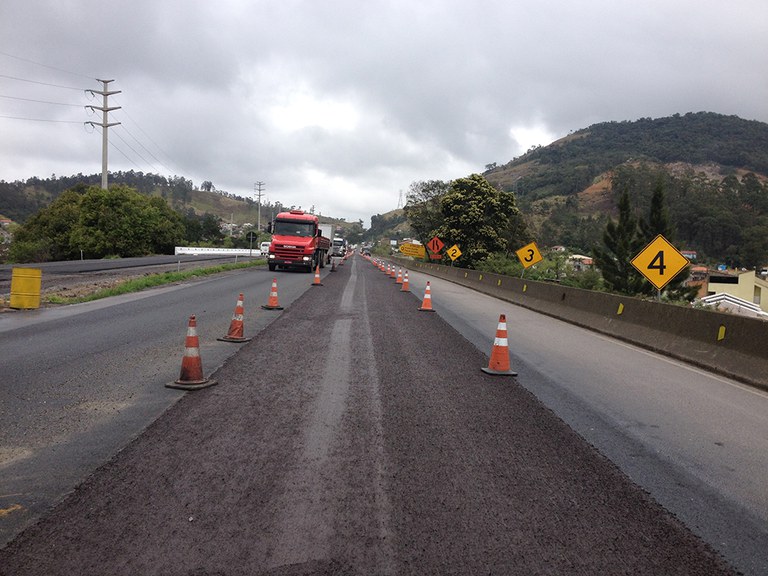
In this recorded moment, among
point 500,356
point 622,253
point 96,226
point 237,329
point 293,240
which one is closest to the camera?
point 500,356

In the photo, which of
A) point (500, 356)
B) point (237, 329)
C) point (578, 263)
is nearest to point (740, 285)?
point (578, 263)

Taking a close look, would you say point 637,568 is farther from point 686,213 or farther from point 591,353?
point 686,213

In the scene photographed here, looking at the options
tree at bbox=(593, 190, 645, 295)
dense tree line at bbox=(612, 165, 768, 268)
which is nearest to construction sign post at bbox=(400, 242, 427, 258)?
tree at bbox=(593, 190, 645, 295)

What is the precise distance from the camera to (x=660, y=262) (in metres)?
12.9

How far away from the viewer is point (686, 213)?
310ft

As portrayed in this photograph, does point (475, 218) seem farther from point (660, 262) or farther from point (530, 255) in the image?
point (660, 262)

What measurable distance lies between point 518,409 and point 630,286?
121 ft

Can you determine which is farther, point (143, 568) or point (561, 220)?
point (561, 220)

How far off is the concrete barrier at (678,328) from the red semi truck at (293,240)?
19.1m

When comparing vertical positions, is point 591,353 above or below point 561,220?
below

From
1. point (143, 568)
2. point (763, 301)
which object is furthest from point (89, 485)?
point (763, 301)

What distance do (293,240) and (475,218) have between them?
21866mm

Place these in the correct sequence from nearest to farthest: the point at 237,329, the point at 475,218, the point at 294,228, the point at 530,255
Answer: the point at 237,329 → the point at 530,255 → the point at 294,228 → the point at 475,218

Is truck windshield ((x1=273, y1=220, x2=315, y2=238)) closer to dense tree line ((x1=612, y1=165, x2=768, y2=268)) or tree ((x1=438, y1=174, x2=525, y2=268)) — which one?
tree ((x1=438, y1=174, x2=525, y2=268))
